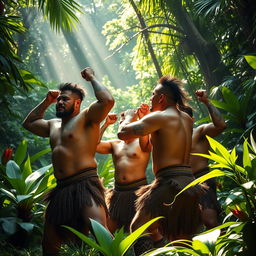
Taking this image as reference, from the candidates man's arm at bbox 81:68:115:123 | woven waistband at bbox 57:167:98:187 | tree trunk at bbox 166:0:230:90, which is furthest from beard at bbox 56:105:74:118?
tree trunk at bbox 166:0:230:90

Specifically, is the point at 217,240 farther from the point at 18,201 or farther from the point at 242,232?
the point at 18,201

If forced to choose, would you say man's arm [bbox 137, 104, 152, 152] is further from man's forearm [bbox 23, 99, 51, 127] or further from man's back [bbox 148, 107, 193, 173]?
man's forearm [bbox 23, 99, 51, 127]

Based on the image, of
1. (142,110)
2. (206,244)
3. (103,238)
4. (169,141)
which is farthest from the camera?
(142,110)

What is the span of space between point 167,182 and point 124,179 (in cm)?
118

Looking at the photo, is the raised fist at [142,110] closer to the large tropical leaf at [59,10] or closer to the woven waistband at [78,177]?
the woven waistband at [78,177]

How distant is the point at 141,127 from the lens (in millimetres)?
3156

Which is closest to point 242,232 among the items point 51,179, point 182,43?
point 51,179

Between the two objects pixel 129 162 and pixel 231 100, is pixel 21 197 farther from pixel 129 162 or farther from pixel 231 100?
pixel 231 100

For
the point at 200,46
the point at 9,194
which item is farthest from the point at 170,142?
the point at 200,46

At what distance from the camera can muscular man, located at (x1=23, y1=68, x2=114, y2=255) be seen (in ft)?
10.5

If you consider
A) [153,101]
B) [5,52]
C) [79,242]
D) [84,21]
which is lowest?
[79,242]

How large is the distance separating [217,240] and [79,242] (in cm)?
156

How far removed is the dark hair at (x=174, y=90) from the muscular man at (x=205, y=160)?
18 centimetres

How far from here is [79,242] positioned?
11.0 feet
